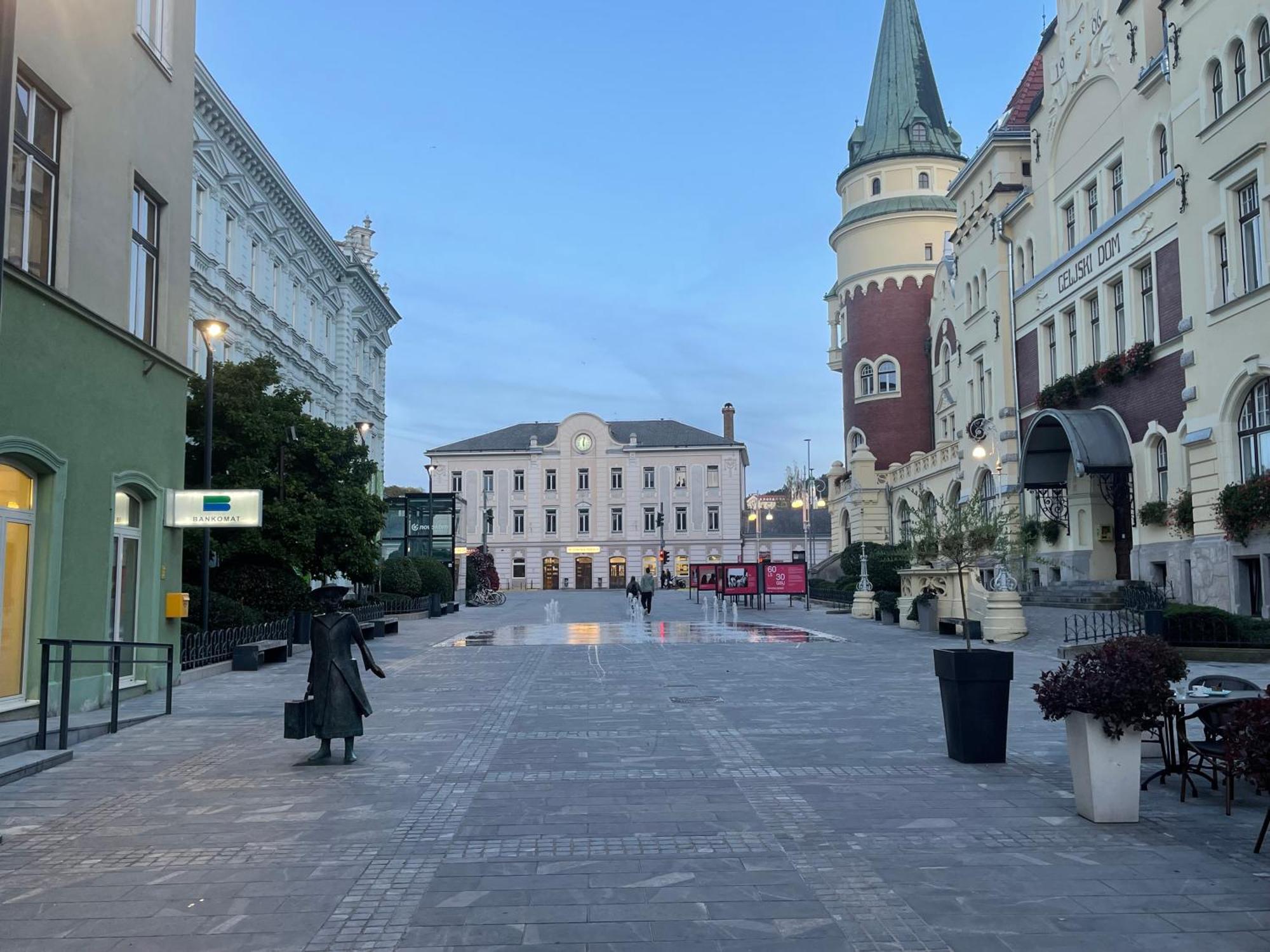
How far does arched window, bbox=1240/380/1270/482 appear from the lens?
22.0 metres

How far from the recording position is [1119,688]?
6930 mm

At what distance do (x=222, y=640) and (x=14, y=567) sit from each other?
24.0 ft

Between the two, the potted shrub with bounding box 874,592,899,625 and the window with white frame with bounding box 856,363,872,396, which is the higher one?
the window with white frame with bounding box 856,363,872,396

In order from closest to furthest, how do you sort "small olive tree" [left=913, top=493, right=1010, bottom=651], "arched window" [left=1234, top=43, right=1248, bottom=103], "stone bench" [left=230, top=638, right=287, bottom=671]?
Result: "small olive tree" [left=913, top=493, right=1010, bottom=651] < "stone bench" [left=230, top=638, right=287, bottom=671] < "arched window" [left=1234, top=43, right=1248, bottom=103]

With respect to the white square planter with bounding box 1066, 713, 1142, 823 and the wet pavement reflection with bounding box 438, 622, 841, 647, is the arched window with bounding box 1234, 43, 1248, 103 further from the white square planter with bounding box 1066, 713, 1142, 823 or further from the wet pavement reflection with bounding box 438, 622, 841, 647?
the white square planter with bounding box 1066, 713, 1142, 823

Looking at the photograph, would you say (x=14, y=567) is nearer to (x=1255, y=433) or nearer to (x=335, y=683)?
(x=335, y=683)

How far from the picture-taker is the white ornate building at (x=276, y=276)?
31.0 meters

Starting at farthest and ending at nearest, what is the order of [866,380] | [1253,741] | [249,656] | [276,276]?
Result: 1. [866,380]
2. [276,276]
3. [249,656]
4. [1253,741]

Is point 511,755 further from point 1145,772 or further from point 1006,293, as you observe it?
point 1006,293

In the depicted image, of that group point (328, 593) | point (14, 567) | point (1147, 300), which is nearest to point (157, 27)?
point (14, 567)

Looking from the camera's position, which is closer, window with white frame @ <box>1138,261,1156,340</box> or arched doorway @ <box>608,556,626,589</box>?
window with white frame @ <box>1138,261,1156,340</box>

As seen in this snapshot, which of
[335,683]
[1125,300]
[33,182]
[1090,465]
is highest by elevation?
[1125,300]

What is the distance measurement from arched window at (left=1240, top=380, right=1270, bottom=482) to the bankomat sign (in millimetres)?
19698

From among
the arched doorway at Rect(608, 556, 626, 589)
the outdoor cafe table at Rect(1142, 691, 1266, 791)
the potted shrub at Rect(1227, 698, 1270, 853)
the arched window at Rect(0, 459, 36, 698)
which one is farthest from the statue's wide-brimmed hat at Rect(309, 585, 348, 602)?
the arched doorway at Rect(608, 556, 626, 589)
